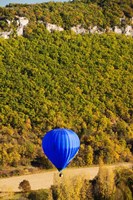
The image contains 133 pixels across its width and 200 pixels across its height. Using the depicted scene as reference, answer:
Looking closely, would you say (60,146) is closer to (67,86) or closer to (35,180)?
(35,180)

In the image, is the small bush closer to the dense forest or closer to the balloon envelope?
the balloon envelope

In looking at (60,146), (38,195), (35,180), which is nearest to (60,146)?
(60,146)

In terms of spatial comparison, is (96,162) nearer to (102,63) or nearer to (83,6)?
(102,63)

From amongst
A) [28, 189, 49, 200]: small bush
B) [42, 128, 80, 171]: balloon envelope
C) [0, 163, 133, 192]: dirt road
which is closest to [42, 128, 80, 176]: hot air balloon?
[42, 128, 80, 171]: balloon envelope

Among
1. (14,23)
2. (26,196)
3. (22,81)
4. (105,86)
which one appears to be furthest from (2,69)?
(26,196)

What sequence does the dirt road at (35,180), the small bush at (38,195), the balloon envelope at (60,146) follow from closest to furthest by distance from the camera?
1. the balloon envelope at (60,146)
2. the small bush at (38,195)
3. the dirt road at (35,180)

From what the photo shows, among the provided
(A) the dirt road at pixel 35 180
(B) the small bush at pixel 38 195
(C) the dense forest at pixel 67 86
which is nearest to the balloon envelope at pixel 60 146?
(B) the small bush at pixel 38 195

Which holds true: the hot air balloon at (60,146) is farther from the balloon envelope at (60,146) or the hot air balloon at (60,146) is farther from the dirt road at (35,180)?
the dirt road at (35,180)
